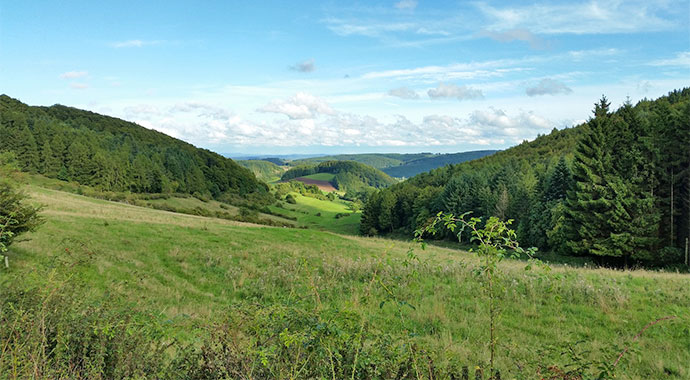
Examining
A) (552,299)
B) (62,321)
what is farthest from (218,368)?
(552,299)

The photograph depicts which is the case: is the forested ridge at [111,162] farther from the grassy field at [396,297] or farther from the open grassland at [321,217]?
the grassy field at [396,297]

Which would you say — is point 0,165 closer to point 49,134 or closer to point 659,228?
point 659,228

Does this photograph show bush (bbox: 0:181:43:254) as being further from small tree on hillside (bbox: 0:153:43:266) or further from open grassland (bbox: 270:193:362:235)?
open grassland (bbox: 270:193:362:235)

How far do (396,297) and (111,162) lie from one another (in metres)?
94.3

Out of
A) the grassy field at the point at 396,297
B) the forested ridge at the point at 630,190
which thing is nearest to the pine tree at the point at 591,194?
the forested ridge at the point at 630,190

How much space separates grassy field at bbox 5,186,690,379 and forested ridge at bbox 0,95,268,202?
187ft

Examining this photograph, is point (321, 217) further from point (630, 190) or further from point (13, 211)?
point (13, 211)

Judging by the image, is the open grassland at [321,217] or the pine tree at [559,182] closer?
the pine tree at [559,182]

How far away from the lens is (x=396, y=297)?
6.75 m

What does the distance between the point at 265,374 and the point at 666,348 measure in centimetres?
697

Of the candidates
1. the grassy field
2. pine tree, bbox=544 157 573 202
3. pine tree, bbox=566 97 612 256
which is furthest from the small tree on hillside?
pine tree, bbox=544 157 573 202

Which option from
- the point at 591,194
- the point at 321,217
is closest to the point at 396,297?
the point at 591,194

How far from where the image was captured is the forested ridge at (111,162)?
2955 inches

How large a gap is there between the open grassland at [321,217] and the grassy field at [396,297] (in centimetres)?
7380
